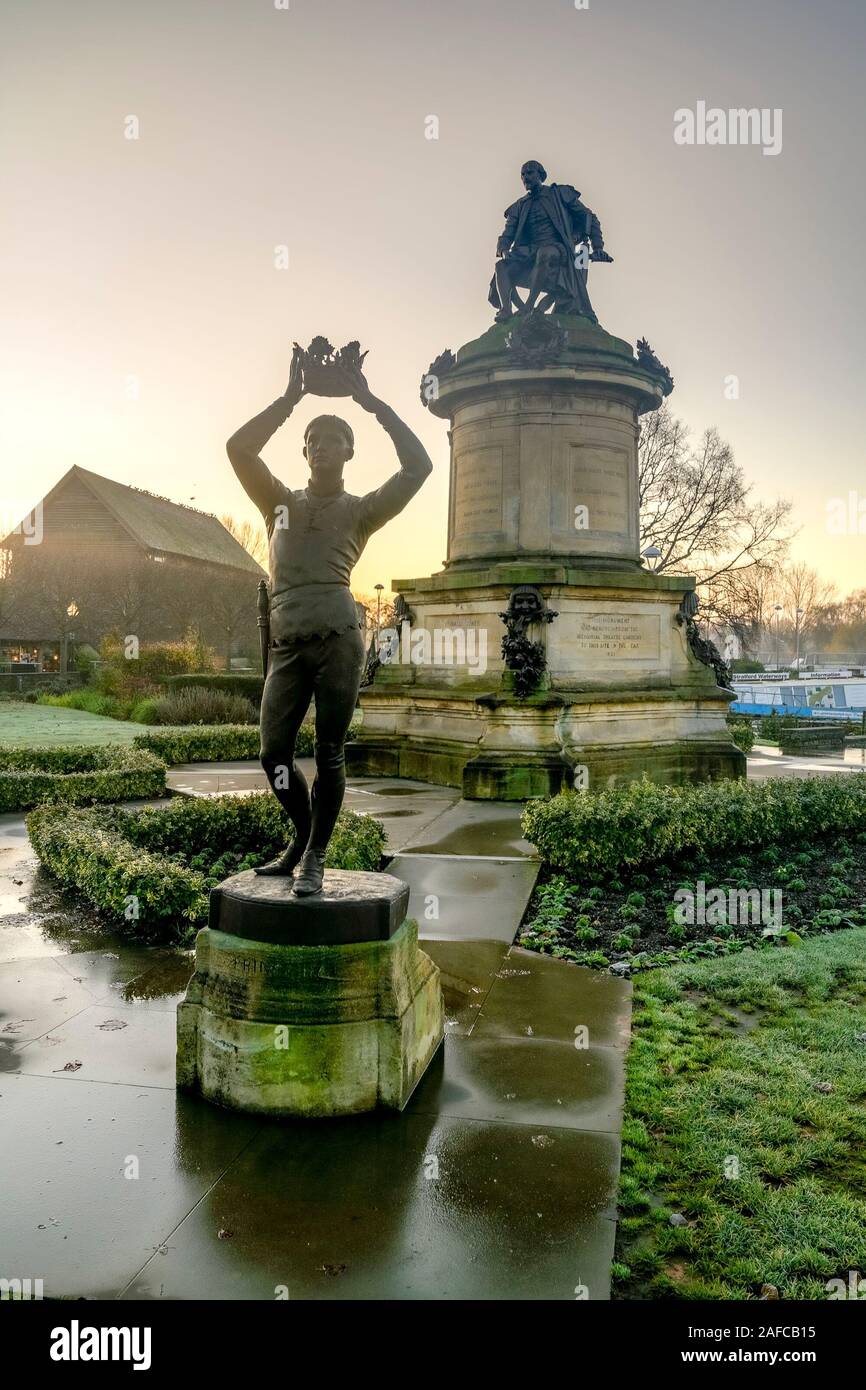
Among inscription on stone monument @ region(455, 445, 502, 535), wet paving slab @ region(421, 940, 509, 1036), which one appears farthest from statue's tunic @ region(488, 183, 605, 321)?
wet paving slab @ region(421, 940, 509, 1036)

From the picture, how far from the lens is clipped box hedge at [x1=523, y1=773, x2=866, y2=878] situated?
8.51m

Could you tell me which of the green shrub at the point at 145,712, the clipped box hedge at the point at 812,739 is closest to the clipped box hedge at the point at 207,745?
the green shrub at the point at 145,712

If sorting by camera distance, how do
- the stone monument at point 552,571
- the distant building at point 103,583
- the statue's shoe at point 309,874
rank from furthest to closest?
the distant building at point 103,583
the stone monument at point 552,571
the statue's shoe at point 309,874

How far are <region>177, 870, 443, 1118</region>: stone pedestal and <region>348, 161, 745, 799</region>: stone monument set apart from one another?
9301 millimetres

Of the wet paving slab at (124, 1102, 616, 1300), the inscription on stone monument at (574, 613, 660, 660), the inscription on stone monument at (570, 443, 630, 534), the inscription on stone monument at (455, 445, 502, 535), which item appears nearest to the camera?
the wet paving slab at (124, 1102, 616, 1300)

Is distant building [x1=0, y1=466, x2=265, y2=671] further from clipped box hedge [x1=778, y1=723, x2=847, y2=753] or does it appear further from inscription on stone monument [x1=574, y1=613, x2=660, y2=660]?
inscription on stone monument [x1=574, y1=613, x2=660, y2=660]

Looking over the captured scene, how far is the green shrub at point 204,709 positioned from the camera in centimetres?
2766

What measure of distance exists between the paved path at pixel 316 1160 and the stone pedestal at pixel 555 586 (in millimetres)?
8531

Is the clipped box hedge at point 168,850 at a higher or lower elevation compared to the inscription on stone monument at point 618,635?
lower

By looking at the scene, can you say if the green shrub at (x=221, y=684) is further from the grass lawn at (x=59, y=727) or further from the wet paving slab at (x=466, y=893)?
the wet paving slab at (x=466, y=893)

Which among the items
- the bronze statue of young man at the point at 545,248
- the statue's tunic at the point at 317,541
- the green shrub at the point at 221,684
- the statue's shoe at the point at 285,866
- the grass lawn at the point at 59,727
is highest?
the bronze statue of young man at the point at 545,248

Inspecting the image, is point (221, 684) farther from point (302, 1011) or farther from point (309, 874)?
point (302, 1011)

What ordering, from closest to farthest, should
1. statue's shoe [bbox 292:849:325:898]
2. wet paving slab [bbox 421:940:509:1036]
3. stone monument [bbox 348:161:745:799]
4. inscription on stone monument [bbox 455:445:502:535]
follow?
statue's shoe [bbox 292:849:325:898] → wet paving slab [bbox 421:940:509:1036] → stone monument [bbox 348:161:745:799] → inscription on stone monument [bbox 455:445:502:535]
